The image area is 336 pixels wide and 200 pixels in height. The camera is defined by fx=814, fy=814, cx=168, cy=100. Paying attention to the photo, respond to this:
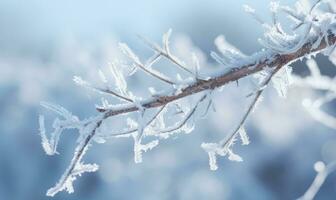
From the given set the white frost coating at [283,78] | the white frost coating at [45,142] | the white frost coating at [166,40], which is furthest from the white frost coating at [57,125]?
the white frost coating at [283,78]

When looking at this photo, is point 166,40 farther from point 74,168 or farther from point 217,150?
point 74,168

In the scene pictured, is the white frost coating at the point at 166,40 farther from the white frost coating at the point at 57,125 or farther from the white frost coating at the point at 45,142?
the white frost coating at the point at 45,142

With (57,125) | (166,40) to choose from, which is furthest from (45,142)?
(166,40)

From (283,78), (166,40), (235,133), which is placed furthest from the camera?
(283,78)

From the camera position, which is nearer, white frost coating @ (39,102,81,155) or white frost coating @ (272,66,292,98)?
white frost coating @ (39,102,81,155)

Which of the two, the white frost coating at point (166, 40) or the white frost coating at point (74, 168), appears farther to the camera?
the white frost coating at point (74, 168)

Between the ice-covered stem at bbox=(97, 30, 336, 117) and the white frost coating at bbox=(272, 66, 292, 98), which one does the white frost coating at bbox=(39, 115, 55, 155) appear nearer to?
the ice-covered stem at bbox=(97, 30, 336, 117)

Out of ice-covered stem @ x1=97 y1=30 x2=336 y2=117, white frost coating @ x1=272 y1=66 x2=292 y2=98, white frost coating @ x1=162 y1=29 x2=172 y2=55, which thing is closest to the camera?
white frost coating @ x1=162 y1=29 x2=172 y2=55

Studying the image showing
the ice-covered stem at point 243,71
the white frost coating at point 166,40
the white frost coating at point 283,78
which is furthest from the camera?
the white frost coating at point 283,78

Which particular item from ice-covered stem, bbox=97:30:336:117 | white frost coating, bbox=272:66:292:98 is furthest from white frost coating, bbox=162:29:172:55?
white frost coating, bbox=272:66:292:98

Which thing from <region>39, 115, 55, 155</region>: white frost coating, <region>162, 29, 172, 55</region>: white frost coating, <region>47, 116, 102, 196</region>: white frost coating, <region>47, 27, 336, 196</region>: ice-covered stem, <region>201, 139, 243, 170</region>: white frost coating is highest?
<region>162, 29, 172, 55</region>: white frost coating

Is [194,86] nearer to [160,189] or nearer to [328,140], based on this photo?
[160,189]
